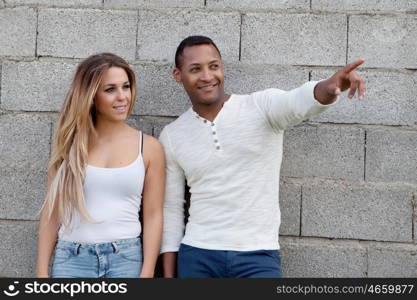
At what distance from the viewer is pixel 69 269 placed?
274 centimetres

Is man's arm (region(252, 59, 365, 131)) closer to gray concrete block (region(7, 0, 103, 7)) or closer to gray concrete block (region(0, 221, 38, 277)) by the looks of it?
gray concrete block (region(7, 0, 103, 7))

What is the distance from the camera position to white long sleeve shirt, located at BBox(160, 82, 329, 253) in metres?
2.72

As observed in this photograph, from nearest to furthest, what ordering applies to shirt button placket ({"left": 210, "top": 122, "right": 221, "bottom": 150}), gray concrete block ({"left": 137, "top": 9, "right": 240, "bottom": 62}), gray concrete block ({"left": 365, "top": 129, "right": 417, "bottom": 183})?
shirt button placket ({"left": 210, "top": 122, "right": 221, "bottom": 150})
gray concrete block ({"left": 365, "top": 129, "right": 417, "bottom": 183})
gray concrete block ({"left": 137, "top": 9, "right": 240, "bottom": 62})

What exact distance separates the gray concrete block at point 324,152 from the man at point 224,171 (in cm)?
23

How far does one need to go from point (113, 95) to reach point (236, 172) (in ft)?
2.39

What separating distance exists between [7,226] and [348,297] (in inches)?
74.6

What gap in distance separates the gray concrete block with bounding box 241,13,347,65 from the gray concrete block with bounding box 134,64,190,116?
1.35 ft

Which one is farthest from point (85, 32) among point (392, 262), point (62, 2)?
point (392, 262)

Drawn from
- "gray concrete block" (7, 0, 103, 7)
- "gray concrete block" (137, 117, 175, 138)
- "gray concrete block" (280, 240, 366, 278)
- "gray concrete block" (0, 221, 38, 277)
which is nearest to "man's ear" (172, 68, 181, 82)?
"gray concrete block" (137, 117, 175, 138)

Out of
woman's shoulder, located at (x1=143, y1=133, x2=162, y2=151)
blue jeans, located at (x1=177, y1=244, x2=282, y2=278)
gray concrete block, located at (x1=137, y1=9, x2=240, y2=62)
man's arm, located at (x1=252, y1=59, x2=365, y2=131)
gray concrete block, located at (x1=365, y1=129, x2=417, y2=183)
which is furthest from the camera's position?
gray concrete block, located at (x1=137, y1=9, x2=240, y2=62)

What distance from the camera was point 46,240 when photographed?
288cm

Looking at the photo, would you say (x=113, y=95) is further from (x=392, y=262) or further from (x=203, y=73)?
(x=392, y=262)

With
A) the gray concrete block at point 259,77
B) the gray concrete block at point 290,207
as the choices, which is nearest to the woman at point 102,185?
the gray concrete block at point 259,77

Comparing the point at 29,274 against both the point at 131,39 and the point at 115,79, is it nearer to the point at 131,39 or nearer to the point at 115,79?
the point at 115,79
